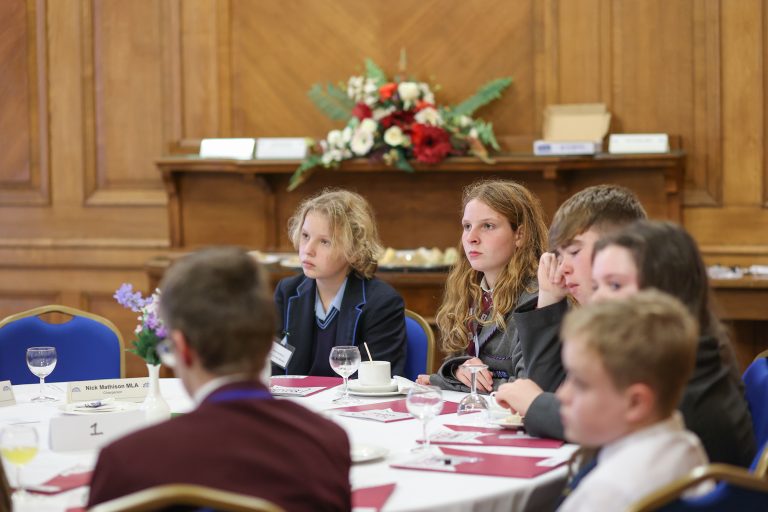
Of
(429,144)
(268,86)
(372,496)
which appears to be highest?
(268,86)

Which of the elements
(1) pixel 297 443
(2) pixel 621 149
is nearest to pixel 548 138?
(2) pixel 621 149

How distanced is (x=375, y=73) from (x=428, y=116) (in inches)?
17.6

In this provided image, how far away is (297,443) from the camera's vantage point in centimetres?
178

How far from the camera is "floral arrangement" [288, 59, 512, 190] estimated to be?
5652 mm

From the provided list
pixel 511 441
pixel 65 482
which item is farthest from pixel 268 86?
pixel 65 482

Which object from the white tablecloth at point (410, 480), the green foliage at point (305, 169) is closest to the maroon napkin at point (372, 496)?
the white tablecloth at point (410, 480)

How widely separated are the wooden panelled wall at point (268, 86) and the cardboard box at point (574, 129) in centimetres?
11

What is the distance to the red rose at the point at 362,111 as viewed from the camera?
18.8ft

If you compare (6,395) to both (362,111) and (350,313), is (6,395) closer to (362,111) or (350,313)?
(350,313)

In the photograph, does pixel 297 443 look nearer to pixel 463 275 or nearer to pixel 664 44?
pixel 463 275

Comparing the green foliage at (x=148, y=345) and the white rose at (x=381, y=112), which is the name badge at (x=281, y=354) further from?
the white rose at (x=381, y=112)

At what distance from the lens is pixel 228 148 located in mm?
6027

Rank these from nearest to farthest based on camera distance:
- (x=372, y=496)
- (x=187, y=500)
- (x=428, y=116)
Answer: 1. (x=187, y=500)
2. (x=372, y=496)
3. (x=428, y=116)

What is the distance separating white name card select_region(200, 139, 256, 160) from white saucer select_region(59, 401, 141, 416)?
119 inches
